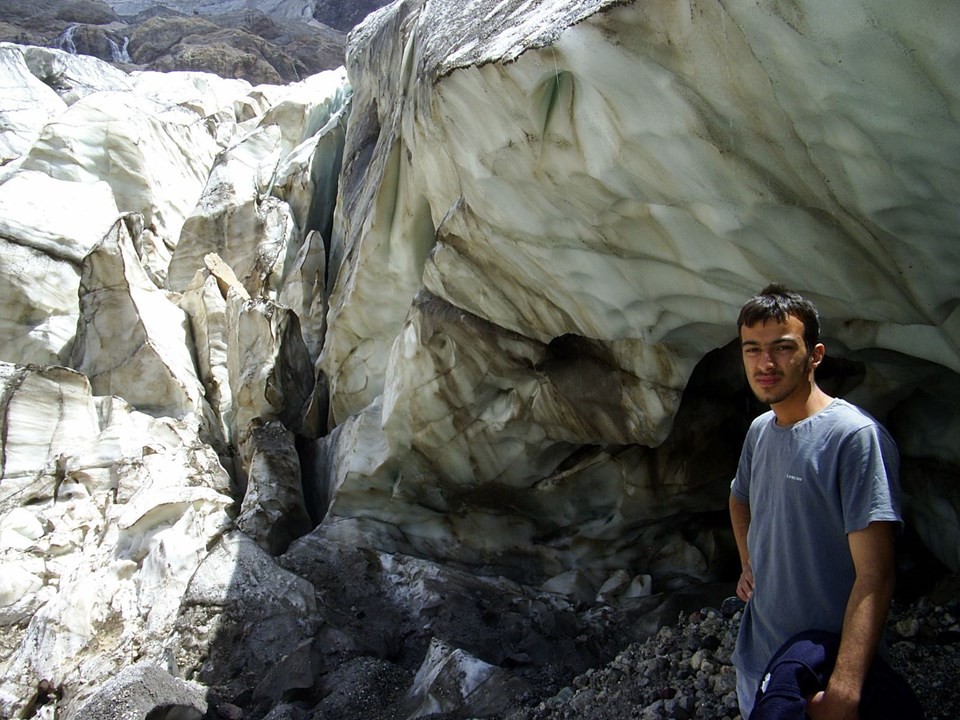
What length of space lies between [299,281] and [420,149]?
15.6ft

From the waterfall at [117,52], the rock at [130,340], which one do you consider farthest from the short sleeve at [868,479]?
the waterfall at [117,52]

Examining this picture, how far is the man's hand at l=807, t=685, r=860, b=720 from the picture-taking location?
4.98ft

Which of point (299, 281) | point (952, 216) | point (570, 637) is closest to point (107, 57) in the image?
point (299, 281)

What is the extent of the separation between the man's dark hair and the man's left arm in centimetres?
45

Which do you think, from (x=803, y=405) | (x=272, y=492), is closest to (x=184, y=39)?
(x=272, y=492)

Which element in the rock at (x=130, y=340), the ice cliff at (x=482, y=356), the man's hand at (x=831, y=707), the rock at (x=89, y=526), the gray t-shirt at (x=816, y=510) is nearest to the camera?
the man's hand at (x=831, y=707)

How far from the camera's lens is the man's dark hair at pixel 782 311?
71.6 inches

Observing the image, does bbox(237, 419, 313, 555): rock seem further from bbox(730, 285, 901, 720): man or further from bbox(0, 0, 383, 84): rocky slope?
bbox(0, 0, 383, 84): rocky slope

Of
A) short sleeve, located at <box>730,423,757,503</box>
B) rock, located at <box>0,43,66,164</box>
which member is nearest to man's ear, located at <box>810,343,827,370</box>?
short sleeve, located at <box>730,423,757,503</box>

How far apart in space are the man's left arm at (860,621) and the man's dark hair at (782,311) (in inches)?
17.7

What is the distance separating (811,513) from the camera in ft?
5.68

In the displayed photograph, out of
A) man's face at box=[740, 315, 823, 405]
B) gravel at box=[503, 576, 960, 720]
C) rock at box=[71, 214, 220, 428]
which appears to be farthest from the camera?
rock at box=[71, 214, 220, 428]

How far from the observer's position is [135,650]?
17.4ft

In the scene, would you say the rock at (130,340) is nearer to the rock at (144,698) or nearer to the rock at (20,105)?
the rock at (144,698)
